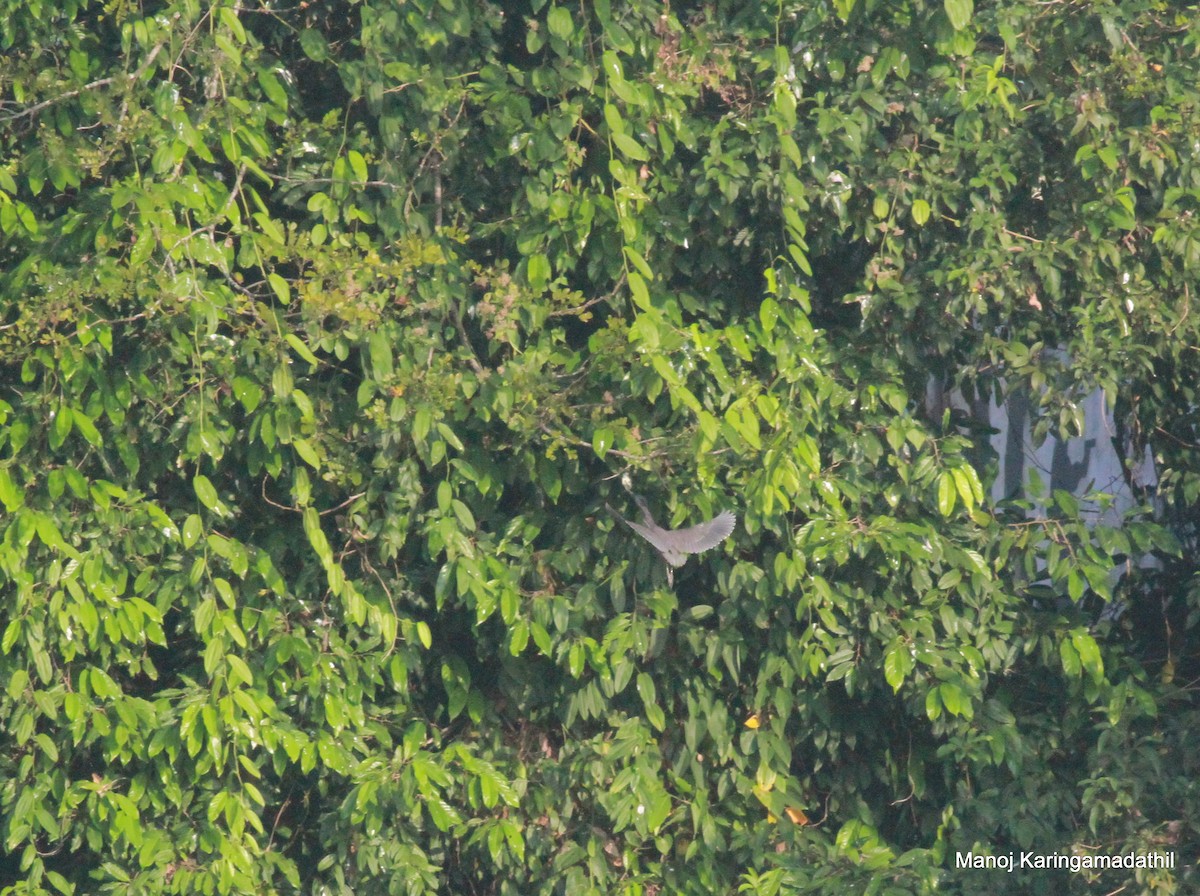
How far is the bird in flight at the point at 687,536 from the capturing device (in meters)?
3.48

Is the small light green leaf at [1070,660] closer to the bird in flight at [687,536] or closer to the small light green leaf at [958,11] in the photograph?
the bird in flight at [687,536]

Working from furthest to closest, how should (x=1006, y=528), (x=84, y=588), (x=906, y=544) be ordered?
(x=1006, y=528), (x=906, y=544), (x=84, y=588)

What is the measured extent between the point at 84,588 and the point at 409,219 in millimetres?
1156

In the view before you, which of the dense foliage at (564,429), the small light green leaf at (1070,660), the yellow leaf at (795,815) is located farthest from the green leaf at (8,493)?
the small light green leaf at (1070,660)

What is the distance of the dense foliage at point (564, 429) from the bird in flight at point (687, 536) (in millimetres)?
54

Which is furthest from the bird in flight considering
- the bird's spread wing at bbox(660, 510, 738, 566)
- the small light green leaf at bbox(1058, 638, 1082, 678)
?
the small light green leaf at bbox(1058, 638, 1082, 678)

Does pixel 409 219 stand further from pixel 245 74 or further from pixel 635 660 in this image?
pixel 635 660

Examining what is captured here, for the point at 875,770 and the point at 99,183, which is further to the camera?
the point at 875,770

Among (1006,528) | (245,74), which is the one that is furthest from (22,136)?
(1006,528)

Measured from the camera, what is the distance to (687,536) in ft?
11.5

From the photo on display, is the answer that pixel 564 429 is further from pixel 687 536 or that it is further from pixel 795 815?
pixel 795 815

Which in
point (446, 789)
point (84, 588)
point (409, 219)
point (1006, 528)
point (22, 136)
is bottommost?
point (446, 789)

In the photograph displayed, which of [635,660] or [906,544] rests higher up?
[906,544]

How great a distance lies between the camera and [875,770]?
3.90 meters
